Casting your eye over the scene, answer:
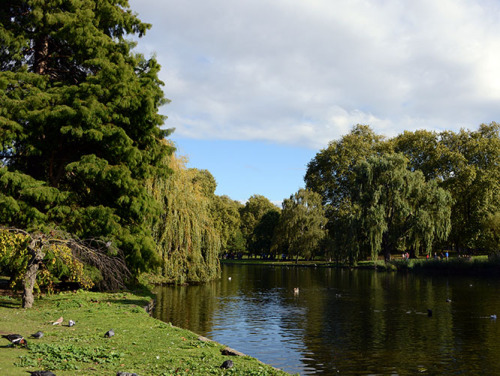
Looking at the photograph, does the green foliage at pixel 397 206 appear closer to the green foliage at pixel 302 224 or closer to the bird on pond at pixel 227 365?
the green foliage at pixel 302 224

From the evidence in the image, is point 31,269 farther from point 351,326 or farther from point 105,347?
point 351,326

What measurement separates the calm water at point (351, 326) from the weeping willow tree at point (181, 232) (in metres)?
1.38

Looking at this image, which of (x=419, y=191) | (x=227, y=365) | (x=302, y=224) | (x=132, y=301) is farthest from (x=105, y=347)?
(x=302, y=224)

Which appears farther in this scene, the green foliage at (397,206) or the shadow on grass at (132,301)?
the green foliage at (397,206)

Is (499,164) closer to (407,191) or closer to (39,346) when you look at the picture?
(407,191)

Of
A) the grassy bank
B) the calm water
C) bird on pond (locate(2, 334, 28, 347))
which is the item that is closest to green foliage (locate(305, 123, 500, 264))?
the calm water

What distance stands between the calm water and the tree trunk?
5.77 m

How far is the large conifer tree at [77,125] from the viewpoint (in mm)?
19625

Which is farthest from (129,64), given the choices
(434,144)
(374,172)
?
(434,144)

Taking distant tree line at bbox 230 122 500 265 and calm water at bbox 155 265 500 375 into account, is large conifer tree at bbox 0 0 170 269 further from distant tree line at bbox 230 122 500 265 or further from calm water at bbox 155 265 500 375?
distant tree line at bbox 230 122 500 265

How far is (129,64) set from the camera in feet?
78.4

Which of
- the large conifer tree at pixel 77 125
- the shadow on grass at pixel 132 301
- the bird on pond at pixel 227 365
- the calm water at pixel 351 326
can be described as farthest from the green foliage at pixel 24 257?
the bird on pond at pixel 227 365

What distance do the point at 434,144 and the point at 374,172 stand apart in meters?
17.2

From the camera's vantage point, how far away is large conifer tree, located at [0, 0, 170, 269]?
19.6 m
